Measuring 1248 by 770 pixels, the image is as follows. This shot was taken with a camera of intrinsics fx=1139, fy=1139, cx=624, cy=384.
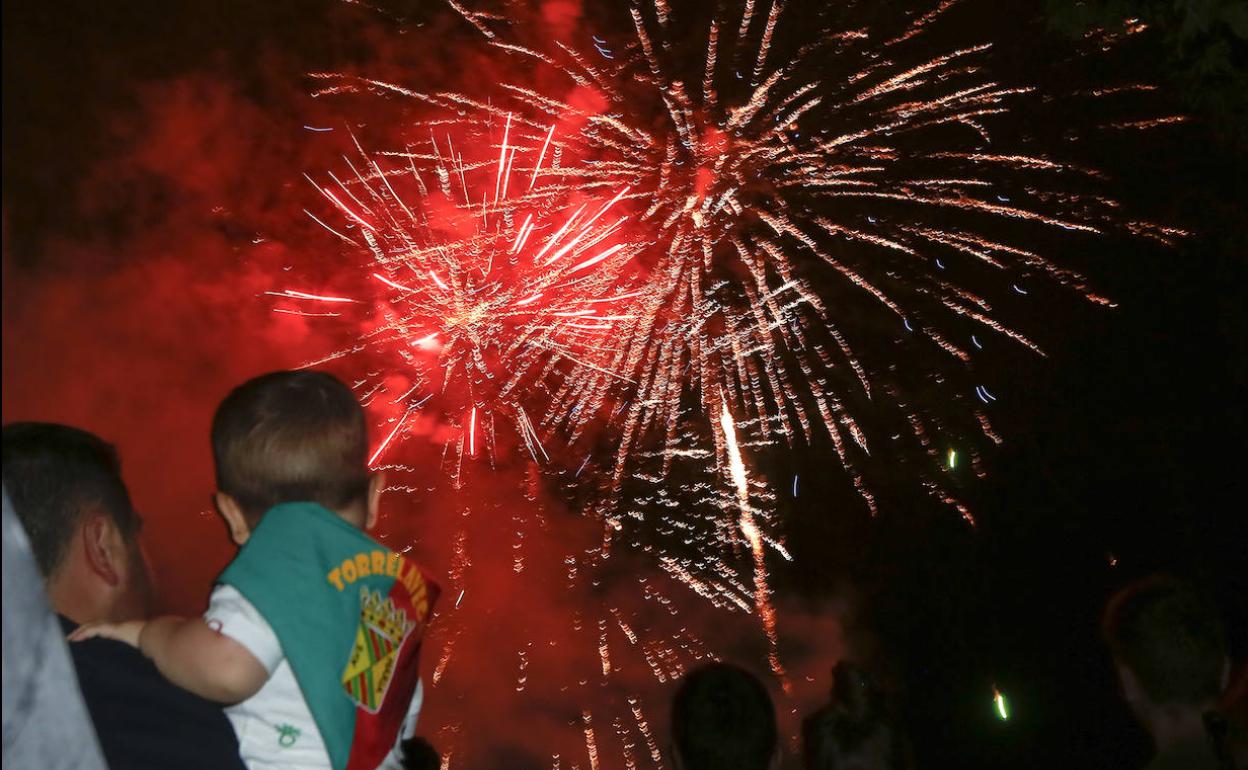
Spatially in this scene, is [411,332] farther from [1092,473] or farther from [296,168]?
[1092,473]

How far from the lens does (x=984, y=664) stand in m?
9.53

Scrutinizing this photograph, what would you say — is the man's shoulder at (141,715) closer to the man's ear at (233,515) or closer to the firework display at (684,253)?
the man's ear at (233,515)

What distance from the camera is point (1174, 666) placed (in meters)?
2.50

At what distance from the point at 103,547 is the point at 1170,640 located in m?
2.21

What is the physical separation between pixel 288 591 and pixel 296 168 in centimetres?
575

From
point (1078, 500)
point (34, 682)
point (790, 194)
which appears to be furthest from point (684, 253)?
point (34, 682)

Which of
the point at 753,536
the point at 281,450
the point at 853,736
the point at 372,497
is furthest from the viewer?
the point at 753,536

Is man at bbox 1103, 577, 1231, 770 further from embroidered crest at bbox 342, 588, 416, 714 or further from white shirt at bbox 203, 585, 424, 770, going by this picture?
white shirt at bbox 203, 585, 424, 770

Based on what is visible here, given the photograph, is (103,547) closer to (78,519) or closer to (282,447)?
(78,519)

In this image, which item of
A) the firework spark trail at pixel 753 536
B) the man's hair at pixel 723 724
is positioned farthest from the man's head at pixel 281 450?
the firework spark trail at pixel 753 536

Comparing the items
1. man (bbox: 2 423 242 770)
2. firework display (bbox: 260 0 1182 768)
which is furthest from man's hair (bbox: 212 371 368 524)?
firework display (bbox: 260 0 1182 768)

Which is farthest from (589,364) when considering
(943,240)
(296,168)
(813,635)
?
(813,635)

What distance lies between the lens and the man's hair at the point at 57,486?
1387mm

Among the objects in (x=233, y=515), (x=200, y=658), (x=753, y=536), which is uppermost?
(x=753, y=536)
